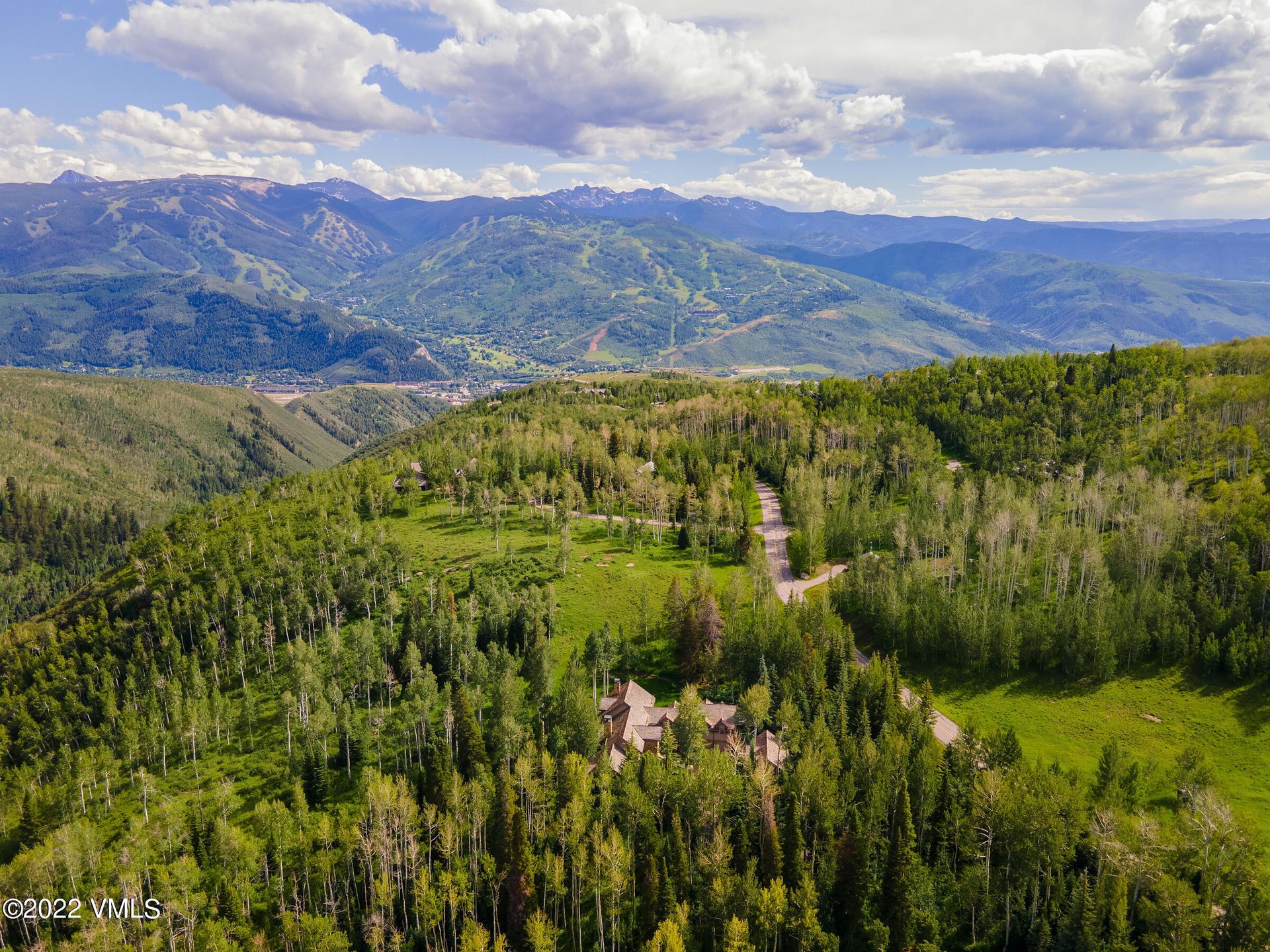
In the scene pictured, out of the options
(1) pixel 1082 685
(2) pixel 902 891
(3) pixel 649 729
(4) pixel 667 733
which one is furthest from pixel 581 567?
(2) pixel 902 891

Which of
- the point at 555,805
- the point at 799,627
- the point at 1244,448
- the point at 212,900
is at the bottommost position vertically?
the point at 212,900

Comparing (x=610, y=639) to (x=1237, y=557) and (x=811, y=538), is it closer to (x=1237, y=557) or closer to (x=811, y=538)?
(x=811, y=538)

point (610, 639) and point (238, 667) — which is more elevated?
point (610, 639)

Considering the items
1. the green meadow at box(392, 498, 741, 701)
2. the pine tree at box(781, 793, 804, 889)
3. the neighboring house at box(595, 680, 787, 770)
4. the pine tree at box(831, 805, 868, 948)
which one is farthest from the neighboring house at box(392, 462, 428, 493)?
the pine tree at box(831, 805, 868, 948)

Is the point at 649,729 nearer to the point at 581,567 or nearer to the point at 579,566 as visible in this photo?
the point at 581,567

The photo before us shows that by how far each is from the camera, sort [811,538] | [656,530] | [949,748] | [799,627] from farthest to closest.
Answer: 1. [656,530]
2. [811,538]
3. [799,627]
4. [949,748]

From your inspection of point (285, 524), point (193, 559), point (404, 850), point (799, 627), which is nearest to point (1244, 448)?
point (799, 627)

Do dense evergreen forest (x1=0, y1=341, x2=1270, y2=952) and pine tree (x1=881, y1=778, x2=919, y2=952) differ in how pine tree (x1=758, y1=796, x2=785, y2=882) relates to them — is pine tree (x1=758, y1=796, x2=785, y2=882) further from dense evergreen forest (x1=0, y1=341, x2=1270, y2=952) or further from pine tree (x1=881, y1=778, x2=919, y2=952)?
pine tree (x1=881, y1=778, x2=919, y2=952)
